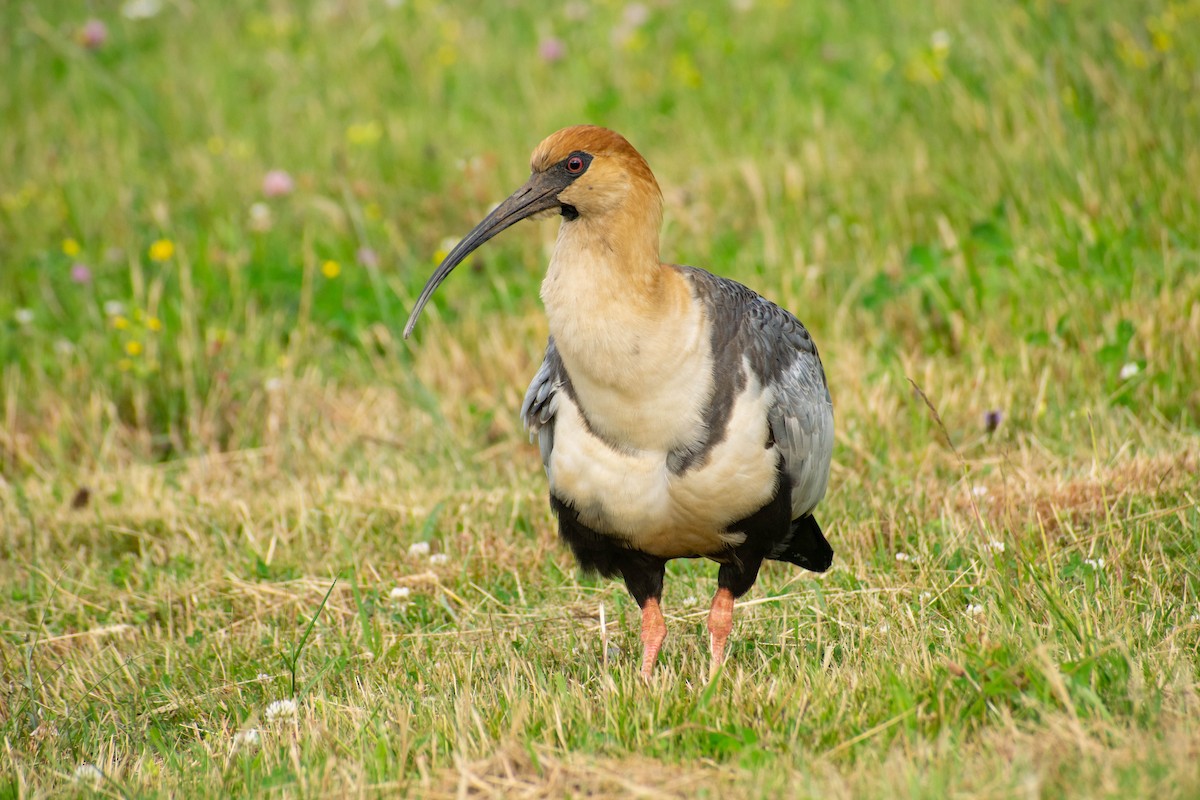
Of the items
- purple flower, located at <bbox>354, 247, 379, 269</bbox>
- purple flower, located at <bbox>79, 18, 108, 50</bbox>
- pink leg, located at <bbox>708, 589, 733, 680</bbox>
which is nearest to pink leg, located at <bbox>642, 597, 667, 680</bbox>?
pink leg, located at <bbox>708, 589, 733, 680</bbox>

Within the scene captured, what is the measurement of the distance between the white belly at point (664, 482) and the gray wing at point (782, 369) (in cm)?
8

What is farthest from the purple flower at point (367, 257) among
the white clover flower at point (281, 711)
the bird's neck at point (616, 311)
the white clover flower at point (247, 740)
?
the white clover flower at point (247, 740)

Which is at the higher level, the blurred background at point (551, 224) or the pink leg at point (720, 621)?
the blurred background at point (551, 224)

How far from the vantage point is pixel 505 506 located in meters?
5.14

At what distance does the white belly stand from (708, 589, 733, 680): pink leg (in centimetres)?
33

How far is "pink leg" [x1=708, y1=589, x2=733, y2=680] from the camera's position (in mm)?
4019

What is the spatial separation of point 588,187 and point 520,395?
2.53m

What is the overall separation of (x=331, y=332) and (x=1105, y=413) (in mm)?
3713

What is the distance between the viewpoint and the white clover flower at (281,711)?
12.0 feet

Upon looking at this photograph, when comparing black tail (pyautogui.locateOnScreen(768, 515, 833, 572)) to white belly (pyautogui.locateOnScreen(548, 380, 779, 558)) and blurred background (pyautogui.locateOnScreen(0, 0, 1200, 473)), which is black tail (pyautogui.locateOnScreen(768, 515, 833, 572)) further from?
blurred background (pyautogui.locateOnScreen(0, 0, 1200, 473))

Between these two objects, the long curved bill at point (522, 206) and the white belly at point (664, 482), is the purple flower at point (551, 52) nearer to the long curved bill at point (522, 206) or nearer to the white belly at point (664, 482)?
the long curved bill at point (522, 206)

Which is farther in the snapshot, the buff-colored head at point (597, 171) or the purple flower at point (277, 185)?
the purple flower at point (277, 185)

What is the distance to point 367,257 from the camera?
6938 millimetres

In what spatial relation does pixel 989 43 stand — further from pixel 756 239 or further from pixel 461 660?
pixel 461 660
